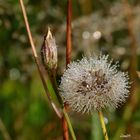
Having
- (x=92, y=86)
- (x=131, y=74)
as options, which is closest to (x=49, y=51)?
(x=92, y=86)

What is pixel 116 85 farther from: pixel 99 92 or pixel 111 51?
pixel 111 51

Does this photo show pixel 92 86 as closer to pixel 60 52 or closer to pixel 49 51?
pixel 49 51

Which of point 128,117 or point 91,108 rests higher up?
point 91,108

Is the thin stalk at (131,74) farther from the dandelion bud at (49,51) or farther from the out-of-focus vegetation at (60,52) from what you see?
the dandelion bud at (49,51)

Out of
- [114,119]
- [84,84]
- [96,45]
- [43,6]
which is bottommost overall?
[114,119]

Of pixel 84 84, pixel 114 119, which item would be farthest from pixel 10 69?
pixel 84 84
